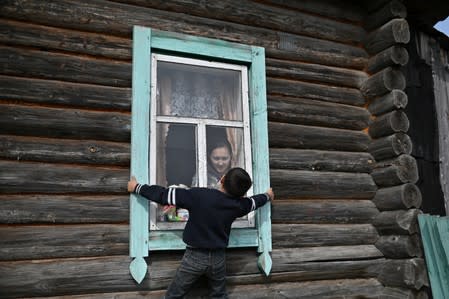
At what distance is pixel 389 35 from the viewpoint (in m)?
4.39

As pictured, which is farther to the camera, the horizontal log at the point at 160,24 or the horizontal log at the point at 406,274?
the horizontal log at the point at 406,274

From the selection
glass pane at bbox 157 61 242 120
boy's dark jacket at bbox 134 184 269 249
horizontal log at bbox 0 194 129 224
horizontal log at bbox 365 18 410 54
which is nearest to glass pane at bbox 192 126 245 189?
glass pane at bbox 157 61 242 120

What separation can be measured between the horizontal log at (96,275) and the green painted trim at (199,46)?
1798mm

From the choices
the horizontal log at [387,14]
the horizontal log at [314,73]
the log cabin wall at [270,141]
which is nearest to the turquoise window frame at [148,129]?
the log cabin wall at [270,141]

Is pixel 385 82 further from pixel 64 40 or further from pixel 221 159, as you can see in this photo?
pixel 64 40

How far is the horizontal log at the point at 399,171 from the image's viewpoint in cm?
411

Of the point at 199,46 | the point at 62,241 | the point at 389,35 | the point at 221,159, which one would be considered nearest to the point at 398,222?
the point at 221,159

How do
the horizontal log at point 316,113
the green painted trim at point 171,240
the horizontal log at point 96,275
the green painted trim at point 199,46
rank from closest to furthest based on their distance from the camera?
1. the horizontal log at point 96,275
2. the green painted trim at point 171,240
3. the green painted trim at point 199,46
4. the horizontal log at point 316,113

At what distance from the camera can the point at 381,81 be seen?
4355mm

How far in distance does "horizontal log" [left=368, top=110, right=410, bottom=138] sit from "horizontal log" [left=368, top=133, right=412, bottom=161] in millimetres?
53

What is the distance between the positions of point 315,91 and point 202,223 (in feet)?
6.75

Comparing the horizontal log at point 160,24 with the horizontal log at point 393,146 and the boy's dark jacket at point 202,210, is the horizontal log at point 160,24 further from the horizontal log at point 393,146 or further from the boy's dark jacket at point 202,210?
the boy's dark jacket at point 202,210

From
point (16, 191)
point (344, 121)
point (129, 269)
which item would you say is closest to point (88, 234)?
point (129, 269)

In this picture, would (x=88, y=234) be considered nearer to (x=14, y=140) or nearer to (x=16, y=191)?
(x=16, y=191)
